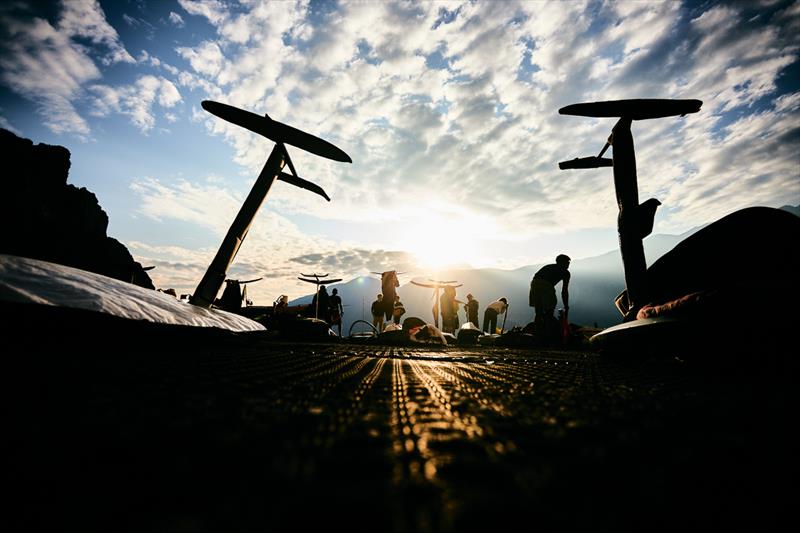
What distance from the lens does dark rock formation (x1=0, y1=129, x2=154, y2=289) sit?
709 inches

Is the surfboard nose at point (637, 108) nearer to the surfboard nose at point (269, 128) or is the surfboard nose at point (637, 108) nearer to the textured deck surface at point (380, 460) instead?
the surfboard nose at point (269, 128)

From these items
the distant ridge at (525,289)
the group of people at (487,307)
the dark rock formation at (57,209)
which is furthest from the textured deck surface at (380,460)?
the distant ridge at (525,289)

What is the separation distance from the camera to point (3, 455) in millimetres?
410

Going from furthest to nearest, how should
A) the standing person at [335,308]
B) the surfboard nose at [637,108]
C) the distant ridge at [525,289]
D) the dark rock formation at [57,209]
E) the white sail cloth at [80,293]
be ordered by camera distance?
the distant ridge at [525,289] < the dark rock formation at [57,209] < the standing person at [335,308] < the surfboard nose at [637,108] < the white sail cloth at [80,293]

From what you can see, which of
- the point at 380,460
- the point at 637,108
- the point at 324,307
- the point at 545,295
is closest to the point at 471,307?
the point at 324,307

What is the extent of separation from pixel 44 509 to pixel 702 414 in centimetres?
119

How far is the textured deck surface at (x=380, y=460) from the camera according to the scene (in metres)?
0.31

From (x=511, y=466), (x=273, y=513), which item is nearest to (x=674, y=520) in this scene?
(x=511, y=466)

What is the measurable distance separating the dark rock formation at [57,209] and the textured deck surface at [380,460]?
69.0ft

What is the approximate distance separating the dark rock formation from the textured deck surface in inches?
828

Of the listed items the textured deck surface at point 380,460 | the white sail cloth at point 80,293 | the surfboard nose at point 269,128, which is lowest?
the textured deck surface at point 380,460

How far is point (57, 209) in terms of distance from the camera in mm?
21922

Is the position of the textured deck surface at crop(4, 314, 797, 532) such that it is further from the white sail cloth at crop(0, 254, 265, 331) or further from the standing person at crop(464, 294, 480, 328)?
the standing person at crop(464, 294, 480, 328)

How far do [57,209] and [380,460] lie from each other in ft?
108
